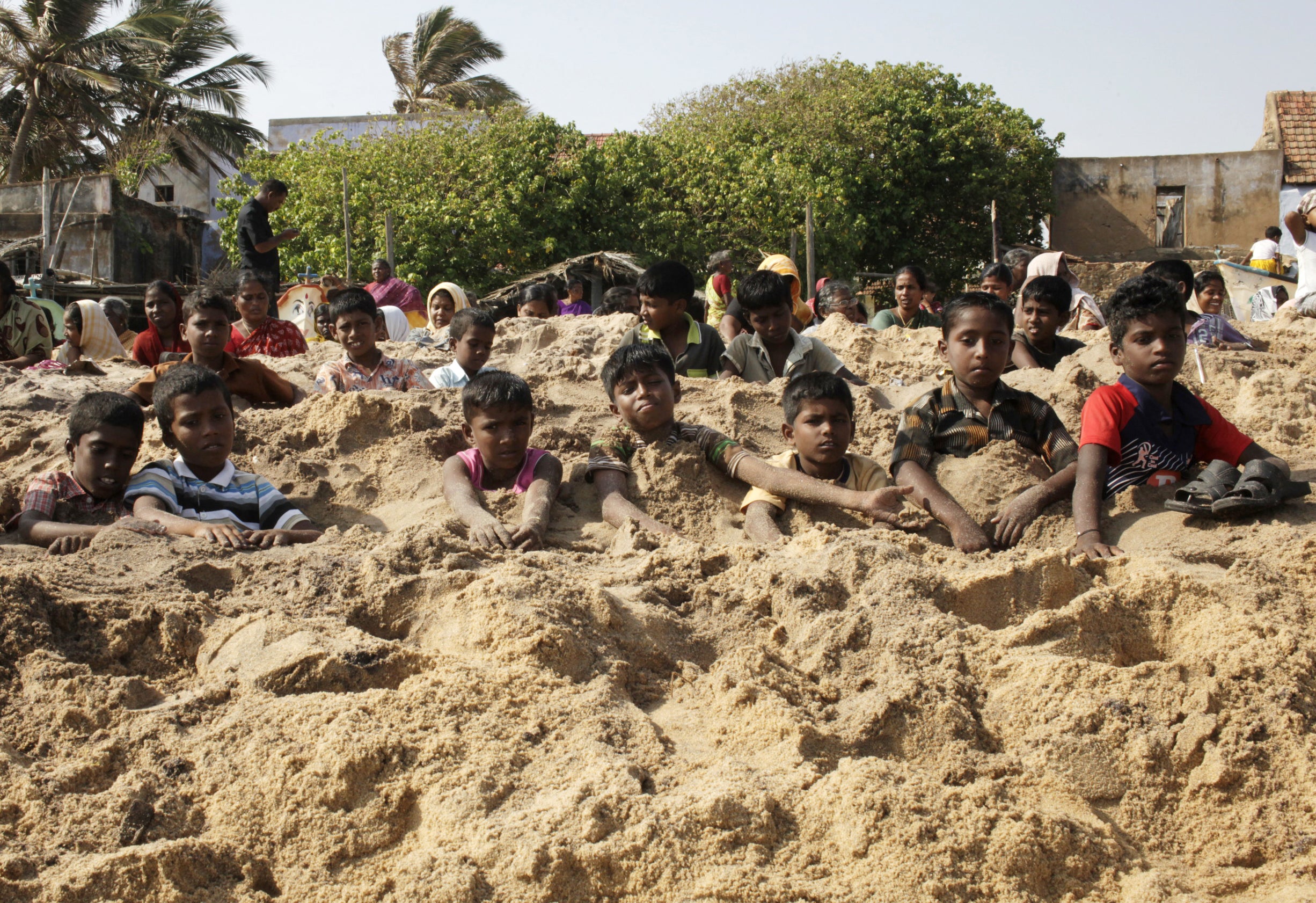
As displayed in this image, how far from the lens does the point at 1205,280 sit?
7090 millimetres

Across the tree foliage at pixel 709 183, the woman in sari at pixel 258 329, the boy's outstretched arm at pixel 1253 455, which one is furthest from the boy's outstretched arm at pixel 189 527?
the tree foliage at pixel 709 183

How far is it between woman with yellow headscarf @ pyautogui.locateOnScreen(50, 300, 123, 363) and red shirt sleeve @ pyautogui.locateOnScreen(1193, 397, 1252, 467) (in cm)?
651

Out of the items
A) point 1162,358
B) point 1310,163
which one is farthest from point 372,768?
point 1310,163

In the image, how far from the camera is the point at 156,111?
26.2m

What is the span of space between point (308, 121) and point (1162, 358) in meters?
26.6

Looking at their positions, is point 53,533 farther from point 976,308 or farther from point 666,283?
point 976,308

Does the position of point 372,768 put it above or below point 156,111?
below

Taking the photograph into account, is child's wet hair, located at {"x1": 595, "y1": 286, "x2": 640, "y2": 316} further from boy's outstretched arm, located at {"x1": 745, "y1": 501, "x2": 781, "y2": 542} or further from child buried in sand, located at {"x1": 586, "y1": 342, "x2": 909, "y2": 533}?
boy's outstretched arm, located at {"x1": 745, "y1": 501, "x2": 781, "y2": 542}

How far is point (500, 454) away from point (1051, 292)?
3.31 metres

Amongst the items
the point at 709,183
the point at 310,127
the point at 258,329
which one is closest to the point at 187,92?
the point at 310,127

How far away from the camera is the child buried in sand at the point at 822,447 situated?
368cm

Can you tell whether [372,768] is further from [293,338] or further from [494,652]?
[293,338]

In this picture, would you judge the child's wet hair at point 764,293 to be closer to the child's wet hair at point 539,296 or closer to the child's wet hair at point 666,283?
the child's wet hair at point 666,283

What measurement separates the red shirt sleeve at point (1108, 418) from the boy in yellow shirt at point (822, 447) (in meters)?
0.73
